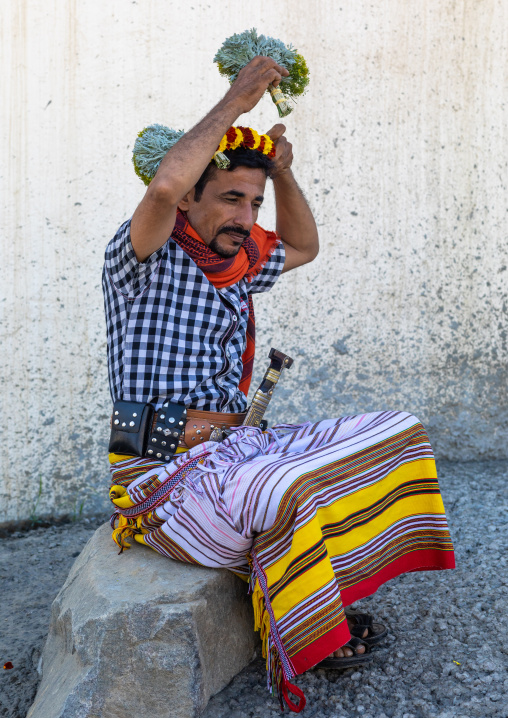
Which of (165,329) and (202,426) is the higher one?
(165,329)

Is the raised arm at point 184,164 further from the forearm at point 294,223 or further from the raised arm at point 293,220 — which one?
the forearm at point 294,223

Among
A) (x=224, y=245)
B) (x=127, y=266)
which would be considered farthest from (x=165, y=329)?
(x=224, y=245)

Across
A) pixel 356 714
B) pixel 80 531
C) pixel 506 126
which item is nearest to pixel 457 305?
pixel 506 126

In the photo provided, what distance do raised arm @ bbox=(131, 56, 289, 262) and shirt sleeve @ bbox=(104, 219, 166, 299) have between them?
0.08 feet

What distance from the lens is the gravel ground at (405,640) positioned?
2.02 metres

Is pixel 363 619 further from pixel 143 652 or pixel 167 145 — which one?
pixel 167 145

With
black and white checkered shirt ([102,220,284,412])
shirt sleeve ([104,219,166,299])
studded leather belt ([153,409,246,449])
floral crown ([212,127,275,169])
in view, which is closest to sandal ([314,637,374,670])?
studded leather belt ([153,409,246,449])

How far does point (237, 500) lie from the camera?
2.02 meters

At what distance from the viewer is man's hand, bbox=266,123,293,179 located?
2.57 metres

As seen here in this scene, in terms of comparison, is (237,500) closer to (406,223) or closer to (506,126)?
(406,223)

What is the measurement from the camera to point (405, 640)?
7.70ft

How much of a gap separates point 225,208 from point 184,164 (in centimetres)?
35

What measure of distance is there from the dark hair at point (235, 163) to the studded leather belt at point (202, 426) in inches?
28.5

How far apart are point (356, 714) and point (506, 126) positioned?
3482mm
